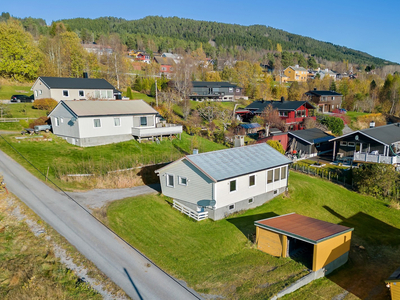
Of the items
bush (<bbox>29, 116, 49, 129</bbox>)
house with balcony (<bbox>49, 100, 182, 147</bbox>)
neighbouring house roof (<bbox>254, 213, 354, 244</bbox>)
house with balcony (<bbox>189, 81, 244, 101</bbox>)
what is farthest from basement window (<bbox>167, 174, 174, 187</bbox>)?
house with balcony (<bbox>189, 81, 244, 101</bbox>)

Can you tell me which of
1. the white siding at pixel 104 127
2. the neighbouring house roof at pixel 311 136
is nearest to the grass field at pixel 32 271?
the white siding at pixel 104 127

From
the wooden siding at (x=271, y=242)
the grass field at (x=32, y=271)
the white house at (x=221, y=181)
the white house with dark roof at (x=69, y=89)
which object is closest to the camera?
the grass field at (x=32, y=271)

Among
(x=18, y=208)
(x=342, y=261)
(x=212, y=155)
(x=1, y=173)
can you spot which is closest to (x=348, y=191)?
(x=342, y=261)

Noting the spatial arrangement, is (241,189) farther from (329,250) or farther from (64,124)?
(64,124)

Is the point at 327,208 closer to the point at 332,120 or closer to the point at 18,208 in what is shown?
the point at 18,208

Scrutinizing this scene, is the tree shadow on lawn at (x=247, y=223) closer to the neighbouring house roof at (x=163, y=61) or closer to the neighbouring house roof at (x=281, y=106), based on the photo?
the neighbouring house roof at (x=281, y=106)

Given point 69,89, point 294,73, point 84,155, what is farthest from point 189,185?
point 294,73
